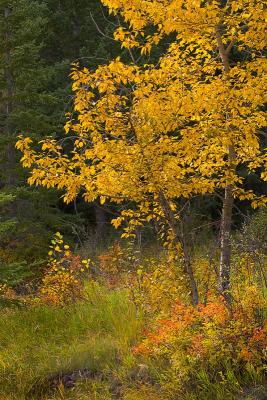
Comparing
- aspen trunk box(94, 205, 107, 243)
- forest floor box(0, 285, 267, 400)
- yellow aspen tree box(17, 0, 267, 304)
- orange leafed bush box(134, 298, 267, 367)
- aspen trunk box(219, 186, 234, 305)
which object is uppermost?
yellow aspen tree box(17, 0, 267, 304)

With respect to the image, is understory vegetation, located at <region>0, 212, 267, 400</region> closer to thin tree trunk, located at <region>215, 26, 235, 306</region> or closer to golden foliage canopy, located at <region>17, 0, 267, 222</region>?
thin tree trunk, located at <region>215, 26, 235, 306</region>

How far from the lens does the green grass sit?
19.1 ft

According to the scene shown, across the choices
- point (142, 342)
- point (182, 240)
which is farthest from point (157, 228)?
point (142, 342)

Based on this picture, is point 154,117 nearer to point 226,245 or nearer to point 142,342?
point 226,245

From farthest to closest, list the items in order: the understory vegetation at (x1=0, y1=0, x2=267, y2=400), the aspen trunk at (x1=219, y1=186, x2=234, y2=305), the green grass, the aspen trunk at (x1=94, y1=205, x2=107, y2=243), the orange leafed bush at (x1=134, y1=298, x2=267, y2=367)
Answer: the aspen trunk at (x1=94, y1=205, x2=107, y2=243) → the aspen trunk at (x1=219, y1=186, x2=234, y2=305) → the green grass → the understory vegetation at (x1=0, y1=0, x2=267, y2=400) → the orange leafed bush at (x1=134, y1=298, x2=267, y2=367)

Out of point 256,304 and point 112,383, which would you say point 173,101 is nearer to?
point 256,304

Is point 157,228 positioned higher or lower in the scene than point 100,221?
higher

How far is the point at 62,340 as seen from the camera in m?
6.81

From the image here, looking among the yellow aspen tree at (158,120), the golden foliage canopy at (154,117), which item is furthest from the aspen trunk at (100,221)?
the golden foliage canopy at (154,117)

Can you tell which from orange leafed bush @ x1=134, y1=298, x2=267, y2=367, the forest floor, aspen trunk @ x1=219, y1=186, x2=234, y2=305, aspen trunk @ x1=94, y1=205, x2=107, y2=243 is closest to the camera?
orange leafed bush @ x1=134, y1=298, x2=267, y2=367

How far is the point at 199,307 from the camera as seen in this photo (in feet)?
18.3

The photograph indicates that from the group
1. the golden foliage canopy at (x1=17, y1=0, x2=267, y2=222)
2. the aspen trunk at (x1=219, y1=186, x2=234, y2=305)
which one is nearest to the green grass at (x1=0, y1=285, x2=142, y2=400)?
the aspen trunk at (x1=219, y1=186, x2=234, y2=305)

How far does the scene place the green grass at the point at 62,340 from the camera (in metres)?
5.82

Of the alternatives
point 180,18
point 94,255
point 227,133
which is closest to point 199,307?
point 227,133
